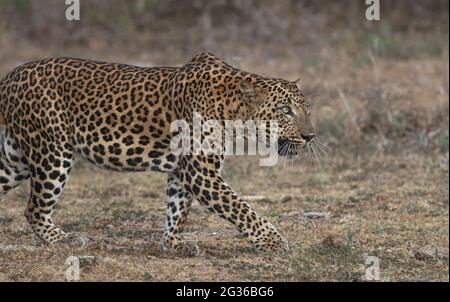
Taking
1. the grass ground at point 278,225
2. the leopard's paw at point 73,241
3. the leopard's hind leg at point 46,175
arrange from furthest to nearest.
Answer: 1. the leopard's paw at point 73,241
2. the leopard's hind leg at point 46,175
3. the grass ground at point 278,225

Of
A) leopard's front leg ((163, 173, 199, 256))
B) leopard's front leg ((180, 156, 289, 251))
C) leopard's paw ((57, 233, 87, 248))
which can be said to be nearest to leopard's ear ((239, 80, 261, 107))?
leopard's front leg ((180, 156, 289, 251))

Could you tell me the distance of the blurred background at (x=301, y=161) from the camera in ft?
29.1

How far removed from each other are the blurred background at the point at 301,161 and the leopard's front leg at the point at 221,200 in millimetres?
201

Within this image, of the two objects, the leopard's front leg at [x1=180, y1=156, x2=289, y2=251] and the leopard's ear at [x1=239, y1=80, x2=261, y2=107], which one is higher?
the leopard's ear at [x1=239, y1=80, x2=261, y2=107]

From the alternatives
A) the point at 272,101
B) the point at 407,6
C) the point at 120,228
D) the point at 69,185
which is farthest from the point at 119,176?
the point at 407,6

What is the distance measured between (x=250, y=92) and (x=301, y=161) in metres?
4.81

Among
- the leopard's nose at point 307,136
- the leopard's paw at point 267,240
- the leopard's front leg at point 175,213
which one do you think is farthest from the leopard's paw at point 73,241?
the leopard's nose at point 307,136

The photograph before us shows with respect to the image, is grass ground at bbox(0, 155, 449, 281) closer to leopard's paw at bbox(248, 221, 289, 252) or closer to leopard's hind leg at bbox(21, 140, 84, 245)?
leopard's paw at bbox(248, 221, 289, 252)

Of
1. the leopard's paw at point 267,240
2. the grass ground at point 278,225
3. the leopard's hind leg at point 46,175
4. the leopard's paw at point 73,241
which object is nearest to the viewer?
the grass ground at point 278,225

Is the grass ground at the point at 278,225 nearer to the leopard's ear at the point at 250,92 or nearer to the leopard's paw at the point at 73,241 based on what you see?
the leopard's paw at the point at 73,241

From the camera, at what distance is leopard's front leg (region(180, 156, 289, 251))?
8.73 m

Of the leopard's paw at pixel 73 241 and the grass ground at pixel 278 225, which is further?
the leopard's paw at pixel 73 241

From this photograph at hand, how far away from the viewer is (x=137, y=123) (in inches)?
357

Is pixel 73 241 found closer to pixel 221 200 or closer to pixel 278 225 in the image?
pixel 221 200
